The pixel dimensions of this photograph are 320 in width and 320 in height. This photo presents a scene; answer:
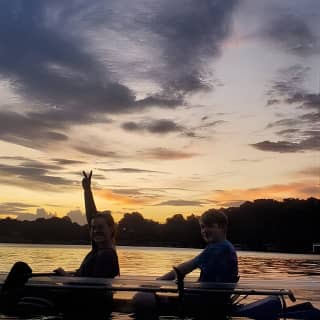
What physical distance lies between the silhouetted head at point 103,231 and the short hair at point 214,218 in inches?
64.8

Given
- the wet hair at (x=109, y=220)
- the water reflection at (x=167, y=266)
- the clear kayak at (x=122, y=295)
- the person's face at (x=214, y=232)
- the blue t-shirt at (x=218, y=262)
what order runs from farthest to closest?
1. the water reflection at (x=167, y=266)
2. the wet hair at (x=109, y=220)
3. the person's face at (x=214, y=232)
4. the blue t-shirt at (x=218, y=262)
5. the clear kayak at (x=122, y=295)

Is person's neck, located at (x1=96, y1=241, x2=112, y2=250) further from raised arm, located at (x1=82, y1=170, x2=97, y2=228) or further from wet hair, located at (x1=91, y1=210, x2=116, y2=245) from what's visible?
raised arm, located at (x1=82, y1=170, x2=97, y2=228)

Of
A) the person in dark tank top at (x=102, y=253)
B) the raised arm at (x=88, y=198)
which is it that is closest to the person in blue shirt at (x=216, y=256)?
the person in dark tank top at (x=102, y=253)

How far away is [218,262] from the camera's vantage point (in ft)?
29.7

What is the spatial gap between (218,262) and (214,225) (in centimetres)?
59

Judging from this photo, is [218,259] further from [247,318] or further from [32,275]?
[32,275]

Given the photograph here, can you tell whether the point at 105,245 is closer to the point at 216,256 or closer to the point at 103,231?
the point at 103,231

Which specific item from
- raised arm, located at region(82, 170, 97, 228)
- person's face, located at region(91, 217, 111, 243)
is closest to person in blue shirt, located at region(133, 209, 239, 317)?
person's face, located at region(91, 217, 111, 243)

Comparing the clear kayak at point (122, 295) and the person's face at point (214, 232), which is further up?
the person's face at point (214, 232)

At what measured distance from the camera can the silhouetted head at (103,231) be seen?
978cm

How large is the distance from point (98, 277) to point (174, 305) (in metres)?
1.40

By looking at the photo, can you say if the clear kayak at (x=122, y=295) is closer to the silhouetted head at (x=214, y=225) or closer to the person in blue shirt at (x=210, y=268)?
the person in blue shirt at (x=210, y=268)

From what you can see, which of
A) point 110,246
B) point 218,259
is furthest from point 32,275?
point 218,259

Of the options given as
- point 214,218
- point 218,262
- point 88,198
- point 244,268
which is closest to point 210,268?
point 218,262
